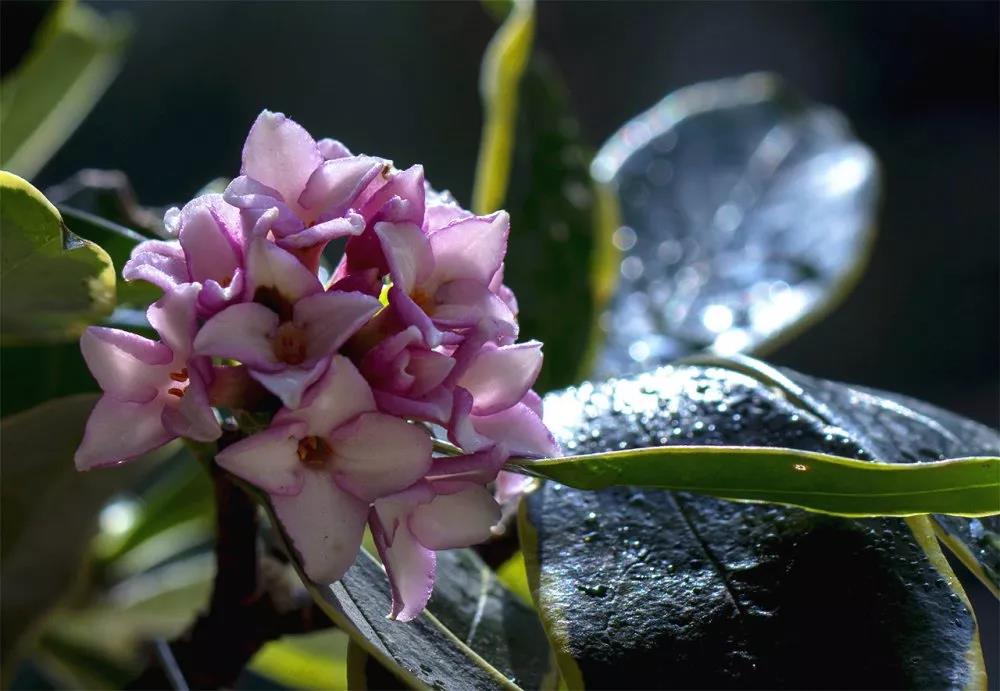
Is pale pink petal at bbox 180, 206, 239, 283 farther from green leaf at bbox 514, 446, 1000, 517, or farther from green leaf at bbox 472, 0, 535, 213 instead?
green leaf at bbox 472, 0, 535, 213

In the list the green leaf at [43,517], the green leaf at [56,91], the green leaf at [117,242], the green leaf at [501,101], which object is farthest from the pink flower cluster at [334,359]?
the green leaf at [56,91]

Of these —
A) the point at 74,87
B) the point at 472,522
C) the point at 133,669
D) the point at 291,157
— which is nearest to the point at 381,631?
the point at 472,522

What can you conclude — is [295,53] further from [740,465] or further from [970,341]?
[740,465]

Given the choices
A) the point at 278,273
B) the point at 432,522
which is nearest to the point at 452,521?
the point at 432,522

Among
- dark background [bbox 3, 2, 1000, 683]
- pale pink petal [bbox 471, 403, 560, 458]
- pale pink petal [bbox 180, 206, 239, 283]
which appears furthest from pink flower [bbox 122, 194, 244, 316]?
dark background [bbox 3, 2, 1000, 683]

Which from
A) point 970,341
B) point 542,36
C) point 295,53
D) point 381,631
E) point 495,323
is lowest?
point 381,631
